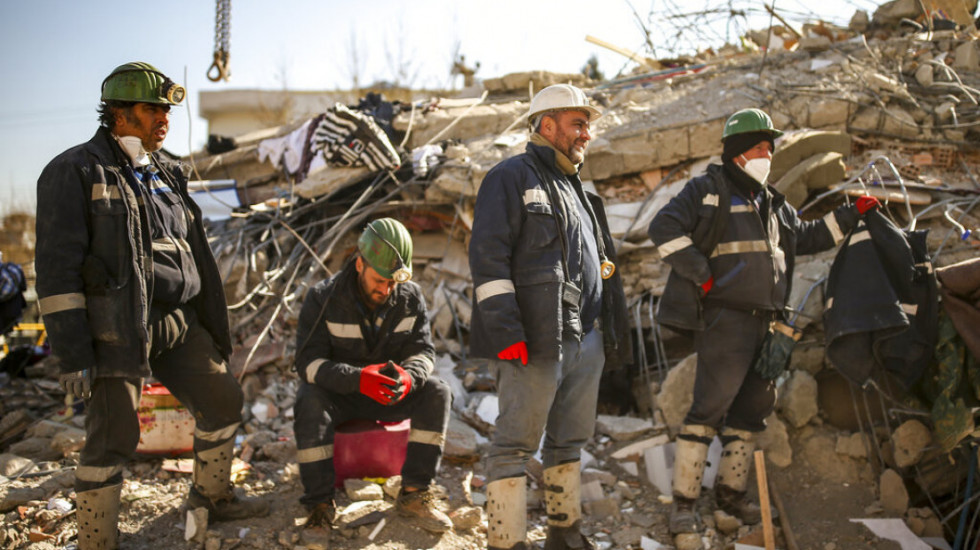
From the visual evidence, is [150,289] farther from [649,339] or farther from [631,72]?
[631,72]

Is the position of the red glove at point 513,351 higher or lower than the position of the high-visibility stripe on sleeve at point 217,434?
higher

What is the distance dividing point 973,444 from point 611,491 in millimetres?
1936

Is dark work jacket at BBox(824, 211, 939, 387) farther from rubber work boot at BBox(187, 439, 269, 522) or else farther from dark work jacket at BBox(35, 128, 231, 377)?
dark work jacket at BBox(35, 128, 231, 377)

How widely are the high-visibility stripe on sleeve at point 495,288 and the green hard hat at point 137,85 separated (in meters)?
1.61

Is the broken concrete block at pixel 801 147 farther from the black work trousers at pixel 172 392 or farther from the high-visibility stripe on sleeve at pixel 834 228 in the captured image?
the black work trousers at pixel 172 392

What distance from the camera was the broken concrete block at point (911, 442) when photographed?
4203 mm

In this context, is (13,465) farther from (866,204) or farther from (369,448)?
(866,204)

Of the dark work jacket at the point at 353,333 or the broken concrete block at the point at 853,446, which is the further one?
the broken concrete block at the point at 853,446

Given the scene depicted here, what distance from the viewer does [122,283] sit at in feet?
9.61

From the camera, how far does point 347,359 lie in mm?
3900

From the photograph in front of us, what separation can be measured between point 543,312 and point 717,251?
1.34 meters

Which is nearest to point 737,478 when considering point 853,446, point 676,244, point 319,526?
point 853,446

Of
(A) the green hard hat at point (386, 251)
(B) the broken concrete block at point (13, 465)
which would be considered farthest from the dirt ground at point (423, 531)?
(A) the green hard hat at point (386, 251)

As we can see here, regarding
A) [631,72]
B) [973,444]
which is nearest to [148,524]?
[973,444]
